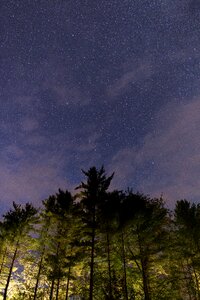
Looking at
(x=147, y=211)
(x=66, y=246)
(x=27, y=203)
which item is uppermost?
(x=27, y=203)

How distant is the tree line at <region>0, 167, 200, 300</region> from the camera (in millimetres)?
21969

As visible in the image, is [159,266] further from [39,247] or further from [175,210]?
[39,247]

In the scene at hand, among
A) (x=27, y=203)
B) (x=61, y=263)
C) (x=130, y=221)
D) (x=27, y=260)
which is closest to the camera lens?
(x=130, y=221)

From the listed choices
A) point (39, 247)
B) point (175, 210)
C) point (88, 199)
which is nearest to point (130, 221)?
point (88, 199)

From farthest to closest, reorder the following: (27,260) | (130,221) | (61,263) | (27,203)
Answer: (27,203) < (27,260) < (61,263) < (130,221)

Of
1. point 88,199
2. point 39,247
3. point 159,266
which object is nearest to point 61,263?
point 39,247

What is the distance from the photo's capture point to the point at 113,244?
2408 centimetres

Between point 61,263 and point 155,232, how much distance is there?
924cm

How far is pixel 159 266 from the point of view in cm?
2278

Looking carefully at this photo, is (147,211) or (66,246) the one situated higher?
(147,211)

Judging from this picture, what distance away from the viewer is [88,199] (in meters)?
24.4

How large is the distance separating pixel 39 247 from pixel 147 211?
11815 mm

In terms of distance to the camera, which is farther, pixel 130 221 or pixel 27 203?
pixel 27 203

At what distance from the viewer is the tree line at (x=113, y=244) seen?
22.0 metres
